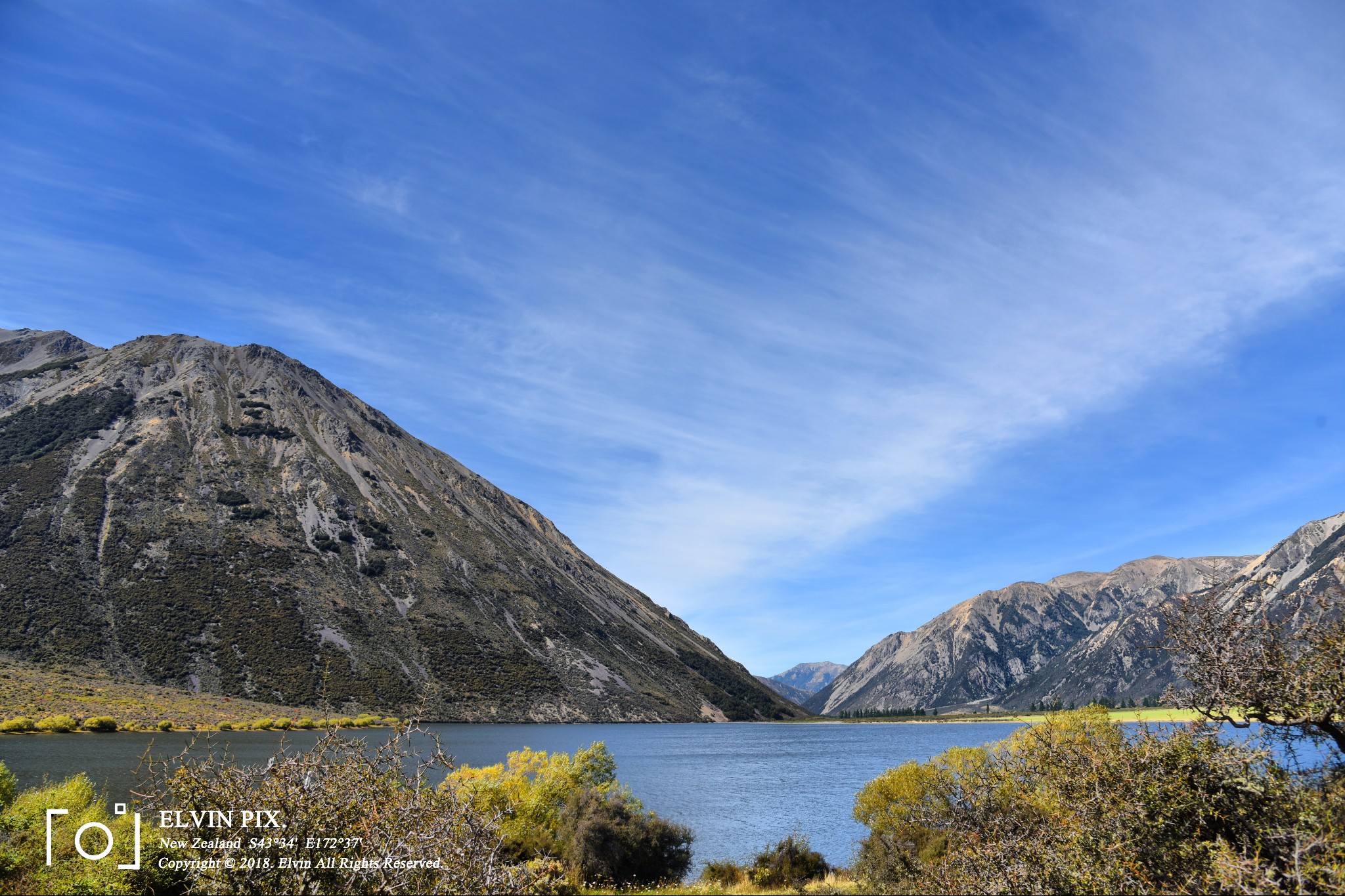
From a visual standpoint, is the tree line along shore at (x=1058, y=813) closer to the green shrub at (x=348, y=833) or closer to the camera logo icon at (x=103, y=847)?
the green shrub at (x=348, y=833)

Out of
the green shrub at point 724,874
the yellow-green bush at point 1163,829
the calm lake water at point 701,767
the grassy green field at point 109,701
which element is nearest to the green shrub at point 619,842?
the green shrub at point 724,874

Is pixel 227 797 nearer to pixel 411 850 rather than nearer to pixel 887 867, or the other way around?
pixel 411 850

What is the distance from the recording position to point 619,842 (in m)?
35.8

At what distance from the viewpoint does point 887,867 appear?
33562mm

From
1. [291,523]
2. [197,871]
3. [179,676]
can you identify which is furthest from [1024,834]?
[291,523]

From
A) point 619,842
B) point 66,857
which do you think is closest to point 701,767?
point 619,842

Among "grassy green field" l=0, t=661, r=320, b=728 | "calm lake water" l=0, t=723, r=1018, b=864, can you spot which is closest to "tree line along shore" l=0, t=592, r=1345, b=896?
"calm lake water" l=0, t=723, r=1018, b=864

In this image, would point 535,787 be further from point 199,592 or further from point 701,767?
point 199,592

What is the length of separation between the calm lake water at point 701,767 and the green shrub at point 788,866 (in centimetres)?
407

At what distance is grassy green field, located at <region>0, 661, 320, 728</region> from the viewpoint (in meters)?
→ 92.7

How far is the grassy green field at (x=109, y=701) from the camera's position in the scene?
9269cm

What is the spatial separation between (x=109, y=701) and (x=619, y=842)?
356 ft

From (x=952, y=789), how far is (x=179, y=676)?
477ft

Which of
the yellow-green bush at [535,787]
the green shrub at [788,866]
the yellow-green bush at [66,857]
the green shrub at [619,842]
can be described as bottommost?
the green shrub at [788,866]
